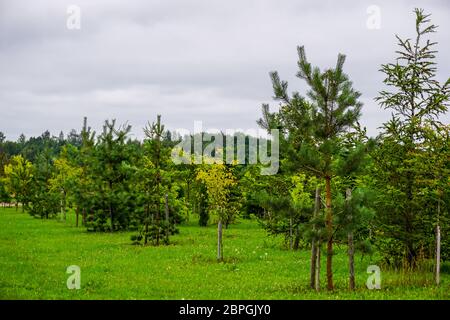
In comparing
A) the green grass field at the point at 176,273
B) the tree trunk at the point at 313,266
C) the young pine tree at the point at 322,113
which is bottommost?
the green grass field at the point at 176,273

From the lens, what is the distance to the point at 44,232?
35.4 meters

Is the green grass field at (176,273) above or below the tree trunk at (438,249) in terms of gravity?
below

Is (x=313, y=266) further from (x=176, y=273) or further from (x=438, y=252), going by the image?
(x=176, y=273)

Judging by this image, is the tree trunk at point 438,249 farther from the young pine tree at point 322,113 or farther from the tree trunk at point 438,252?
the young pine tree at point 322,113

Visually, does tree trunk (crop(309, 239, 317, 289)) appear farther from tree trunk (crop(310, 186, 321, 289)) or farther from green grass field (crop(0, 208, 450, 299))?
green grass field (crop(0, 208, 450, 299))

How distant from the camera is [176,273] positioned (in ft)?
60.1

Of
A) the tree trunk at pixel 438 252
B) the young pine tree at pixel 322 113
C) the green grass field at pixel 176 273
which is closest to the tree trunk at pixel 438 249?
the tree trunk at pixel 438 252

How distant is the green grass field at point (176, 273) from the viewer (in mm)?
14164

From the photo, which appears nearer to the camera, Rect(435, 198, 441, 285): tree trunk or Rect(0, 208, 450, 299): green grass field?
Rect(0, 208, 450, 299): green grass field

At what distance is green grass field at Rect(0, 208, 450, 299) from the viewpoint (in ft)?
46.5

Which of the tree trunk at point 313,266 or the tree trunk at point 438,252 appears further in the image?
the tree trunk at point 438,252

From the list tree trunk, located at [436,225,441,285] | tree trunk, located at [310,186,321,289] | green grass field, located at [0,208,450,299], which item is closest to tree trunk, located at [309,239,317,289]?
tree trunk, located at [310,186,321,289]

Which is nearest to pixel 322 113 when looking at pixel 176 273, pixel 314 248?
pixel 314 248
